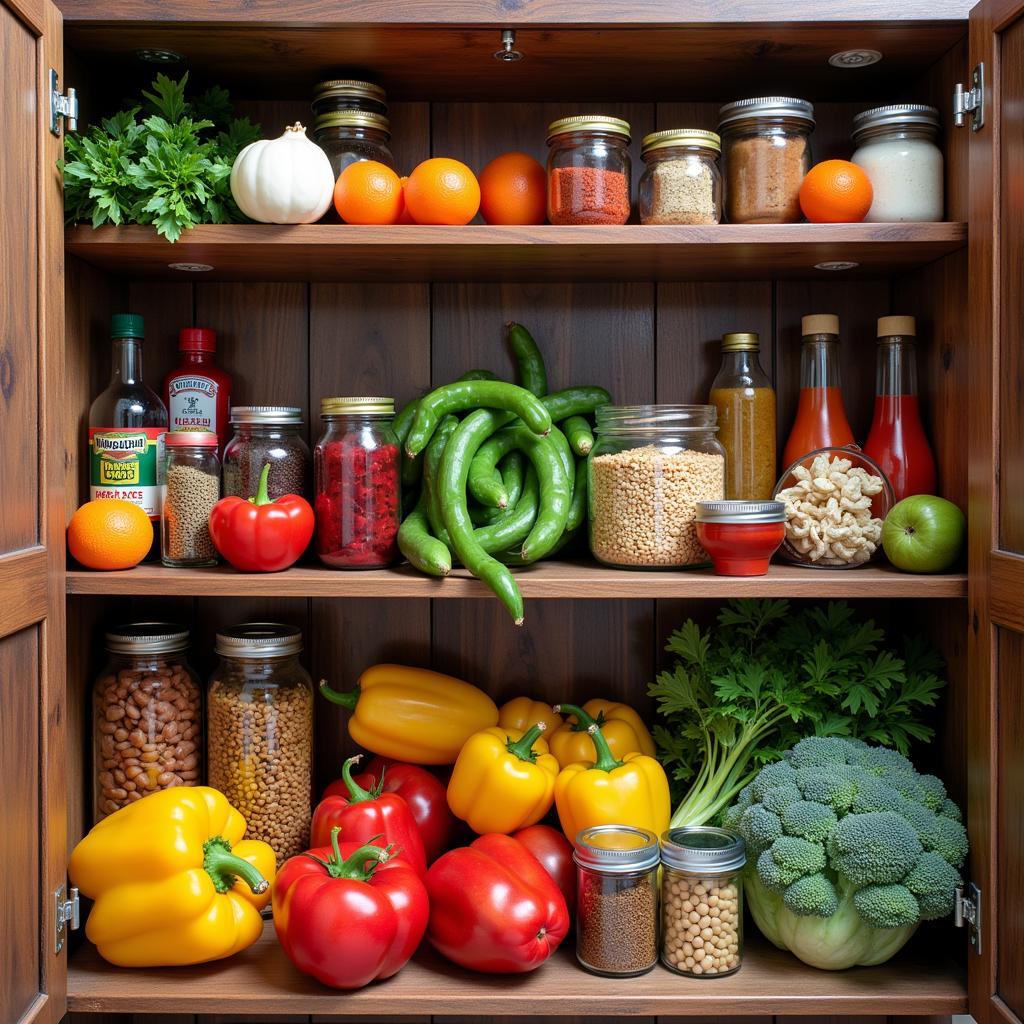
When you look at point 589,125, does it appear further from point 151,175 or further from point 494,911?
point 494,911

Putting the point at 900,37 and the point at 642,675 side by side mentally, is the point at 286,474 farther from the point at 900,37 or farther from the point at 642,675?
the point at 900,37

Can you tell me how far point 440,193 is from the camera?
1228mm

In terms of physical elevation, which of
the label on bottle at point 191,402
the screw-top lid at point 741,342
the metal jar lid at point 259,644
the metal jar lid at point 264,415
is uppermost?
the screw-top lid at point 741,342

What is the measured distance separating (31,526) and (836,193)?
0.98 m

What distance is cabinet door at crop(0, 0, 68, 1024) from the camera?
103 cm

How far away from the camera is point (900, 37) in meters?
1.24

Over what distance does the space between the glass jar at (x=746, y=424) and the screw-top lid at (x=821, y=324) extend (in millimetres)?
74

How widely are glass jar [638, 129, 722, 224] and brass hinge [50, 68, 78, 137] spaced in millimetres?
669

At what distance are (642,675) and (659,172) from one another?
0.71 metres

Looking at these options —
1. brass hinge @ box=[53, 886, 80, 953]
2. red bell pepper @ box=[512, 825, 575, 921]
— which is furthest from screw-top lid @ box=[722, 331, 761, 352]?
brass hinge @ box=[53, 886, 80, 953]

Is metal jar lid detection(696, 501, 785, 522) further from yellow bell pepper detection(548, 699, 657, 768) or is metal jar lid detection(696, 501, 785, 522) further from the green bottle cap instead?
the green bottle cap

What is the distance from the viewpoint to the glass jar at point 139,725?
52.4 inches

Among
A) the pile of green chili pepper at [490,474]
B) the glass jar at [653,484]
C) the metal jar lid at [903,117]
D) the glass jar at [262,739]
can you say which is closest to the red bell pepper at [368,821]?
the glass jar at [262,739]

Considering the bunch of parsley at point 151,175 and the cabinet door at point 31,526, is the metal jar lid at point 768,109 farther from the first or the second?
the cabinet door at point 31,526
